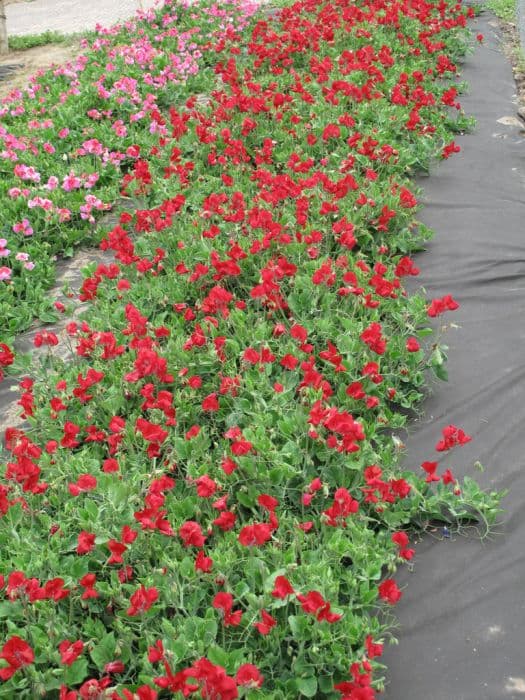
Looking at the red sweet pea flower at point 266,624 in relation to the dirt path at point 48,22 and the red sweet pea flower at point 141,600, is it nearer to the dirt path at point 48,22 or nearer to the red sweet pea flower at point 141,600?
the red sweet pea flower at point 141,600

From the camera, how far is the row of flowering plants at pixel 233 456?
2051 mm

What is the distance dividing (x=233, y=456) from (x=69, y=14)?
40.3 ft

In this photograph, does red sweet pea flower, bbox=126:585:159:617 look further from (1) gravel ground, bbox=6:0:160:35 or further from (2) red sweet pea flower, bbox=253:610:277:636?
(1) gravel ground, bbox=6:0:160:35

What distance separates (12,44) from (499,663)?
10974mm

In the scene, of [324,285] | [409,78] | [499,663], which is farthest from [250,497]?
[409,78]

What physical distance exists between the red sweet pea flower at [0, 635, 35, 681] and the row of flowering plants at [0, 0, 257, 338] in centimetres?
239

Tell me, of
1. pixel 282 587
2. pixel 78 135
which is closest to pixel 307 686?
pixel 282 587

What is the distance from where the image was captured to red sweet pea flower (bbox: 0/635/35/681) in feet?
5.90

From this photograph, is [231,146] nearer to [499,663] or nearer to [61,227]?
[61,227]

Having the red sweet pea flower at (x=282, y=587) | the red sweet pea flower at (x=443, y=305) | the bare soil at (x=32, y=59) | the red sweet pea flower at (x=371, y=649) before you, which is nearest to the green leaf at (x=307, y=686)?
the red sweet pea flower at (x=371, y=649)

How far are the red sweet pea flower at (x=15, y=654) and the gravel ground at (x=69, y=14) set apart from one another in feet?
36.8

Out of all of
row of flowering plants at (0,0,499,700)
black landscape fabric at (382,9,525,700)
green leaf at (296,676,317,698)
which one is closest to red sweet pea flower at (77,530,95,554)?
row of flowering plants at (0,0,499,700)

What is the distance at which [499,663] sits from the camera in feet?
7.09

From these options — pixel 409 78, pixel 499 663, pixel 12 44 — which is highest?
pixel 12 44
